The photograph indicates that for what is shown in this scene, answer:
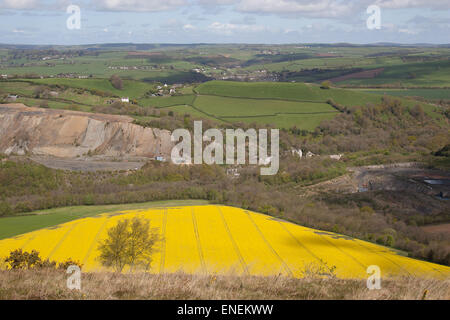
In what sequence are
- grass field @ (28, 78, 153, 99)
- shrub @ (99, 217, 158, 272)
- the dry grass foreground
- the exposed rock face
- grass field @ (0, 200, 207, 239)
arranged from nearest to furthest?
the dry grass foreground
shrub @ (99, 217, 158, 272)
grass field @ (0, 200, 207, 239)
the exposed rock face
grass field @ (28, 78, 153, 99)

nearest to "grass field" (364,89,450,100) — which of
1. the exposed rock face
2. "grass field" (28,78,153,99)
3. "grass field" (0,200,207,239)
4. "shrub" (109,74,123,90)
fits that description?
"grass field" (28,78,153,99)

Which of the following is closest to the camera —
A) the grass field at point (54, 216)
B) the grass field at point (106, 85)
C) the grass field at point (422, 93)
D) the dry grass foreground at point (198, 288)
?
the dry grass foreground at point (198, 288)

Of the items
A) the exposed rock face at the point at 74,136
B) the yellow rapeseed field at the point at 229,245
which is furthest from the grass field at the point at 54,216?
the exposed rock face at the point at 74,136

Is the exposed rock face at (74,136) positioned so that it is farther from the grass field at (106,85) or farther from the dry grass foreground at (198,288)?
the dry grass foreground at (198,288)

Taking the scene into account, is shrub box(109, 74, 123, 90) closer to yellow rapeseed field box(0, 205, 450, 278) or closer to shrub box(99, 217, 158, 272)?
yellow rapeseed field box(0, 205, 450, 278)

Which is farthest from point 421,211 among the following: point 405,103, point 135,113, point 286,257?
point 405,103

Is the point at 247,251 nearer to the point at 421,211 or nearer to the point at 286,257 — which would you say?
the point at 286,257

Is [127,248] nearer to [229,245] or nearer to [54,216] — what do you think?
[229,245]
